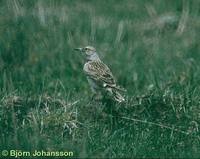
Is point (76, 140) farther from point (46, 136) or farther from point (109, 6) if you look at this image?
point (109, 6)

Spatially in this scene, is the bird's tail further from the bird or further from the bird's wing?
the bird's wing

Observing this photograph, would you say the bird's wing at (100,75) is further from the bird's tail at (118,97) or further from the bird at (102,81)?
the bird's tail at (118,97)

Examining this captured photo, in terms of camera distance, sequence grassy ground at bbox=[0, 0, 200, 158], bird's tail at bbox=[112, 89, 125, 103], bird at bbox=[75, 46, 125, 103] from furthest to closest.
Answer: bird at bbox=[75, 46, 125, 103] < bird's tail at bbox=[112, 89, 125, 103] < grassy ground at bbox=[0, 0, 200, 158]

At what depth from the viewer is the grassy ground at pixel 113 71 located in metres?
7.23

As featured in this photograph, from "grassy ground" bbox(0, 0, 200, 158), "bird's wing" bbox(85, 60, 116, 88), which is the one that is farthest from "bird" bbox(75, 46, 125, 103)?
"grassy ground" bbox(0, 0, 200, 158)

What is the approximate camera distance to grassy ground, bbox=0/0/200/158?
723cm

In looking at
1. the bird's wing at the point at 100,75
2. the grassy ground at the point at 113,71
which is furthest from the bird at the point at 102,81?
the grassy ground at the point at 113,71

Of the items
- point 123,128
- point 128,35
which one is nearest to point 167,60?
point 128,35

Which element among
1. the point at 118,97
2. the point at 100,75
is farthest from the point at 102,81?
the point at 118,97

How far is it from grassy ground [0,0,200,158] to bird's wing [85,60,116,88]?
0.24 meters

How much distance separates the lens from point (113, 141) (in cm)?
720

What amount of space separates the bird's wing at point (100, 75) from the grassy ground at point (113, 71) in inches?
9.6

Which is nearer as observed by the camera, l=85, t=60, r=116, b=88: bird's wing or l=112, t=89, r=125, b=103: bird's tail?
l=112, t=89, r=125, b=103: bird's tail

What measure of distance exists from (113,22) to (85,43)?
1013 mm
